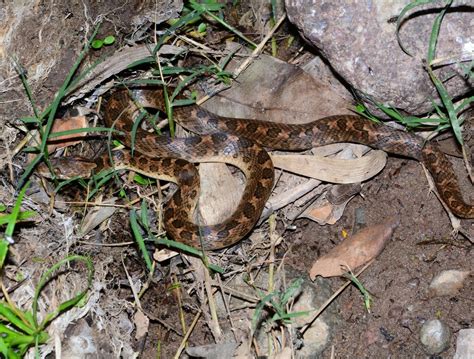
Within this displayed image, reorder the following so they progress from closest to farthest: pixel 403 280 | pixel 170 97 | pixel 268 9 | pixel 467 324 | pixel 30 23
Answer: pixel 467 324 → pixel 403 280 → pixel 30 23 → pixel 170 97 → pixel 268 9

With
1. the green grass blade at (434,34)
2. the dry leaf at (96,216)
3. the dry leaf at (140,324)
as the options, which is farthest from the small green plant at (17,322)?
the green grass blade at (434,34)

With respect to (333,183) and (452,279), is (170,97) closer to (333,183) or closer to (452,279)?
(333,183)

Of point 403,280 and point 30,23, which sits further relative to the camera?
point 30,23

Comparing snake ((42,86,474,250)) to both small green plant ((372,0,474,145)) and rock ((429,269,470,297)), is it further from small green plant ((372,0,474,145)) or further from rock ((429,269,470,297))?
rock ((429,269,470,297))

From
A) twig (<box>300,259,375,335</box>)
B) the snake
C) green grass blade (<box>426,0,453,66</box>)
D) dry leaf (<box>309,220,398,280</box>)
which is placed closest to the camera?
green grass blade (<box>426,0,453,66</box>)

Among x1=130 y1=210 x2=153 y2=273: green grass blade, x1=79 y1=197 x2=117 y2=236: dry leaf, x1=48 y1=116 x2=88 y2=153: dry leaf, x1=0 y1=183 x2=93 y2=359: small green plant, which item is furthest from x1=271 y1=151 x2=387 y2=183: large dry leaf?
x1=0 y1=183 x2=93 y2=359: small green plant

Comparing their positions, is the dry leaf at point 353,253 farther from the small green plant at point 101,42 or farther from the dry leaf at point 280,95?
the small green plant at point 101,42

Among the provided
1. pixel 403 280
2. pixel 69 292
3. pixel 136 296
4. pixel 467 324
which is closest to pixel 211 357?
pixel 136 296
